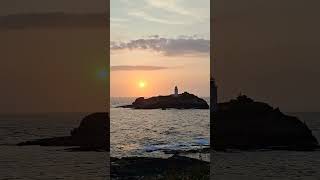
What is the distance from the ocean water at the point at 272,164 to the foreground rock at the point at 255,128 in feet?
0.24

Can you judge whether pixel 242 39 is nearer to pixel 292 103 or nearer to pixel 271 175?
pixel 292 103

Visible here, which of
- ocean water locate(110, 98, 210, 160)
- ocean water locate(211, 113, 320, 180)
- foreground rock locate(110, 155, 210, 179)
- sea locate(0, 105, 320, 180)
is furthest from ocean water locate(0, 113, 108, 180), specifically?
foreground rock locate(110, 155, 210, 179)

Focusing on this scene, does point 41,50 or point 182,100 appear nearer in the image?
point 41,50

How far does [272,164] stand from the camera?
531cm

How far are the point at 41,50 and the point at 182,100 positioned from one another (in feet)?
18.4

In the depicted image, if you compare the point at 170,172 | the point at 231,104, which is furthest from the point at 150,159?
the point at 231,104

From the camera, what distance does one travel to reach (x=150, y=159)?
1045 centimetres

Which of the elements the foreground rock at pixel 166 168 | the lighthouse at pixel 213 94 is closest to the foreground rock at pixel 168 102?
the foreground rock at pixel 166 168

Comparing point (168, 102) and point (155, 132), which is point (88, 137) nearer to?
point (155, 132)

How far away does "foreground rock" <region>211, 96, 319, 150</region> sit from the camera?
17.6ft

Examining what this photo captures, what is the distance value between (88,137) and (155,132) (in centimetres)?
503

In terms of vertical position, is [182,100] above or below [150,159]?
above

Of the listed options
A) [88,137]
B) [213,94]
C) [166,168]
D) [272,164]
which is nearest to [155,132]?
[166,168]

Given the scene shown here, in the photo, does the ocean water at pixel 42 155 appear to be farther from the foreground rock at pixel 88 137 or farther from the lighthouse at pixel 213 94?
the lighthouse at pixel 213 94
